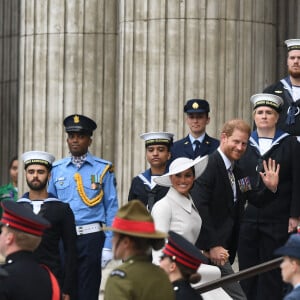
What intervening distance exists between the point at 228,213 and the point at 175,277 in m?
3.93

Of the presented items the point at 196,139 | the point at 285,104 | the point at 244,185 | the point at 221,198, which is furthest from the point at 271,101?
the point at 196,139

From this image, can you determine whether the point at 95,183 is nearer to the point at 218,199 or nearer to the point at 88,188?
the point at 88,188

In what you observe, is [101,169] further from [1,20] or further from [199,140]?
[1,20]

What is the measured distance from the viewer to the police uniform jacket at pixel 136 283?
973 centimetres

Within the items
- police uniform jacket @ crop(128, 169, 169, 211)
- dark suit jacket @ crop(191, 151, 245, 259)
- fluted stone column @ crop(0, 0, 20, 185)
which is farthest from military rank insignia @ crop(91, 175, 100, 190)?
fluted stone column @ crop(0, 0, 20, 185)

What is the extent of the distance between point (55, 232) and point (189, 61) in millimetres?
2883

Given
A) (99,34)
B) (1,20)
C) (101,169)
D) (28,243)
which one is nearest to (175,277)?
(28,243)

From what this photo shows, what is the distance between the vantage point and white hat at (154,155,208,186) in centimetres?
1335

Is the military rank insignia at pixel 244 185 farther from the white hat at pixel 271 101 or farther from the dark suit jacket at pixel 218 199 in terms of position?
the white hat at pixel 271 101

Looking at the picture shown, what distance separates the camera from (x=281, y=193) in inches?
565

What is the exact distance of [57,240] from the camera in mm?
14219

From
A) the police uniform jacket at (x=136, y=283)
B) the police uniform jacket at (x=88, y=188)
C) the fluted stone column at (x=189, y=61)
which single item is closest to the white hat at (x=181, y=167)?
the police uniform jacket at (x=88, y=188)

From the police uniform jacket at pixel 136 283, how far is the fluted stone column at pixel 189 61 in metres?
6.56

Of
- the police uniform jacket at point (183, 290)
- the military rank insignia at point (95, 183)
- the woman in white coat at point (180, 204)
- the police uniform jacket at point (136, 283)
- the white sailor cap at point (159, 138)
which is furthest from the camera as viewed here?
the military rank insignia at point (95, 183)
